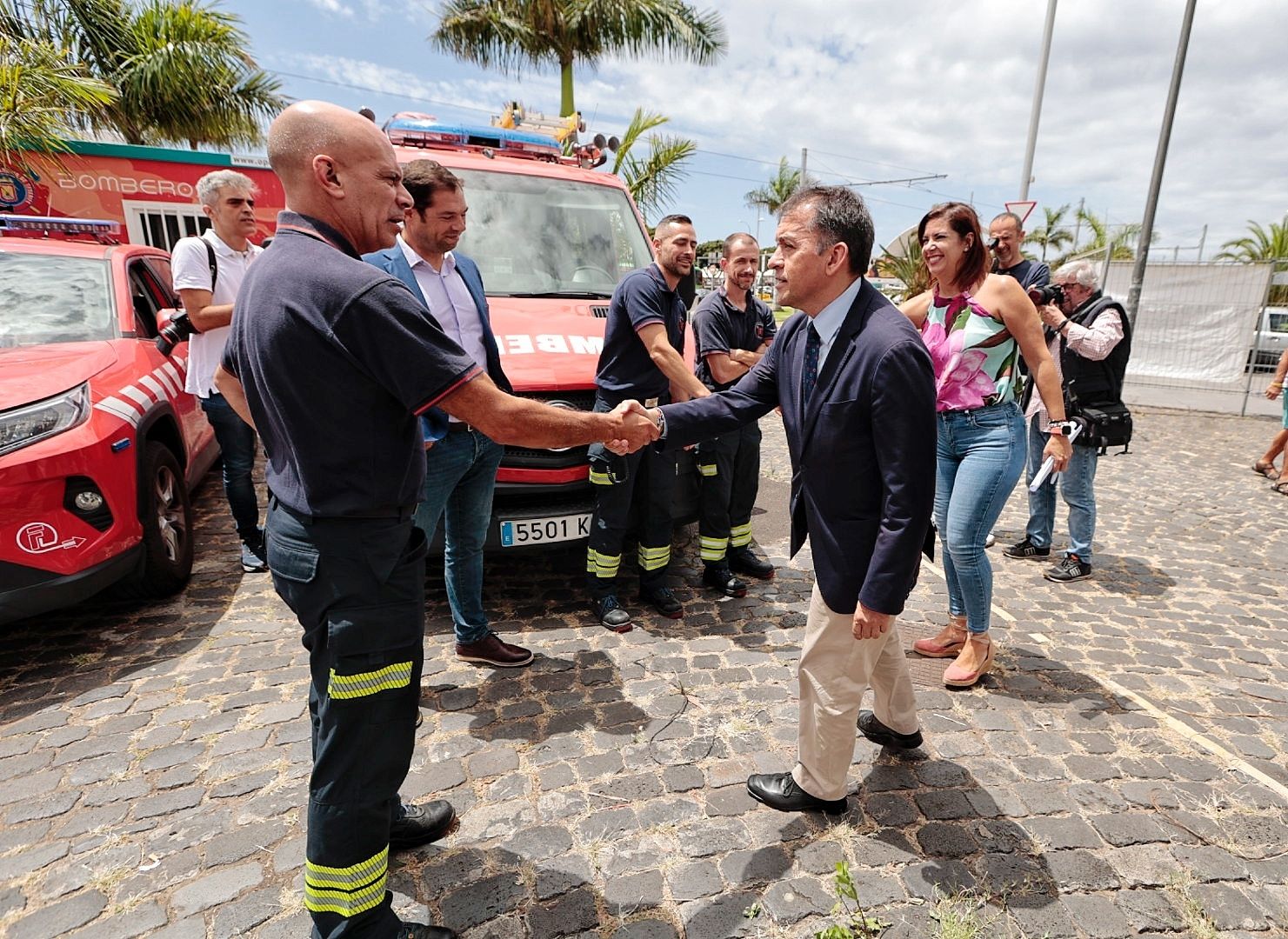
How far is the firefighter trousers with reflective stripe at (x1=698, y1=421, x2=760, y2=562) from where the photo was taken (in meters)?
4.29

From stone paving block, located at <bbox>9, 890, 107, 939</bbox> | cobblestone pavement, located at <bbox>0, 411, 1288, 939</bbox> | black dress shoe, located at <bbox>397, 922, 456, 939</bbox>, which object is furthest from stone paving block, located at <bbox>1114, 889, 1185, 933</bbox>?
stone paving block, located at <bbox>9, 890, 107, 939</bbox>

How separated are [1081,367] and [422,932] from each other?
494 cm

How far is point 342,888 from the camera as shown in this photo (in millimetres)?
1803

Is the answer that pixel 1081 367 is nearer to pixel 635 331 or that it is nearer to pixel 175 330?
pixel 635 331

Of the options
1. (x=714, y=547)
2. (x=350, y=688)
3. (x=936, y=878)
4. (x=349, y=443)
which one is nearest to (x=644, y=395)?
(x=714, y=547)

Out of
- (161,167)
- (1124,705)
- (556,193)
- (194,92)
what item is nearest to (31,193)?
(161,167)

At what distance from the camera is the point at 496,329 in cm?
404

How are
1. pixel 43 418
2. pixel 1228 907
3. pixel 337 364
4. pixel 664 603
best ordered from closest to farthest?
pixel 337 364
pixel 1228 907
pixel 43 418
pixel 664 603

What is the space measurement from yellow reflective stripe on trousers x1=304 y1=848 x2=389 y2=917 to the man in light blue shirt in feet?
4.08

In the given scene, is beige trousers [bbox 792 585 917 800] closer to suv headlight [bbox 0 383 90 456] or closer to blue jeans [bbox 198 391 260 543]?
suv headlight [bbox 0 383 90 456]

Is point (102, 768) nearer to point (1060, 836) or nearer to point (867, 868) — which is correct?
point (867, 868)

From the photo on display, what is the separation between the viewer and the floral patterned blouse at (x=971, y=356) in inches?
125

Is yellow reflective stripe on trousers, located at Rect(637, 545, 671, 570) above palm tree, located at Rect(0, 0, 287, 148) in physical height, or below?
below

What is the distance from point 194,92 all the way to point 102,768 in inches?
549
